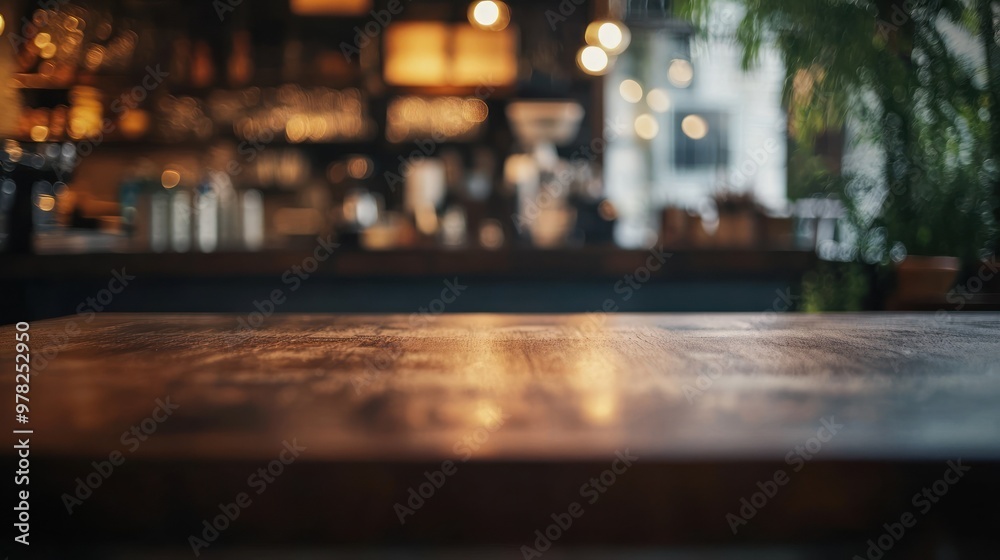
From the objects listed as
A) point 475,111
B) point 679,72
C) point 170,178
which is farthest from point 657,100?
point 170,178

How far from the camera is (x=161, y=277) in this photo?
2.98 m

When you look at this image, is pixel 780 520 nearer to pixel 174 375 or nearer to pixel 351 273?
pixel 174 375

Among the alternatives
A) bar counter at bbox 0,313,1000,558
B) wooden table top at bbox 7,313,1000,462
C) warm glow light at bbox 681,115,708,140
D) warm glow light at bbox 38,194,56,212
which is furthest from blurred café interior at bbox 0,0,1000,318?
warm glow light at bbox 681,115,708,140

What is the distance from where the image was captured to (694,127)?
967cm

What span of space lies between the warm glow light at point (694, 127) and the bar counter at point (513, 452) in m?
9.50

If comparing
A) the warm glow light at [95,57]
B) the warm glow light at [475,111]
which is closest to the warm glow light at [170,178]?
the warm glow light at [95,57]

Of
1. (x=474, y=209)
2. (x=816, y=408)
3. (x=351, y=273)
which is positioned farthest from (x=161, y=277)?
(x=816, y=408)

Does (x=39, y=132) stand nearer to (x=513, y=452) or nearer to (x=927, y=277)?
(x=927, y=277)

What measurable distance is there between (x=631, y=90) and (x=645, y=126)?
432 mm

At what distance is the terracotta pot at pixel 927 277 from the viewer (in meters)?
1.50

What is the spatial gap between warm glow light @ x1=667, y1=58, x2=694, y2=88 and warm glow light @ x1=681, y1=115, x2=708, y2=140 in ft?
2.59

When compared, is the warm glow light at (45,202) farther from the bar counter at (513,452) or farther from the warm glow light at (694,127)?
the warm glow light at (694,127)

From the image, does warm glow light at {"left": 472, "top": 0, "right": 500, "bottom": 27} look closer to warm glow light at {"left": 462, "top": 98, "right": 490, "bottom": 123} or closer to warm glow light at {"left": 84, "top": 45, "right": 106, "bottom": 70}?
warm glow light at {"left": 462, "top": 98, "right": 490, "bottom": 123}

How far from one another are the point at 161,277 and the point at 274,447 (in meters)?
2.87
